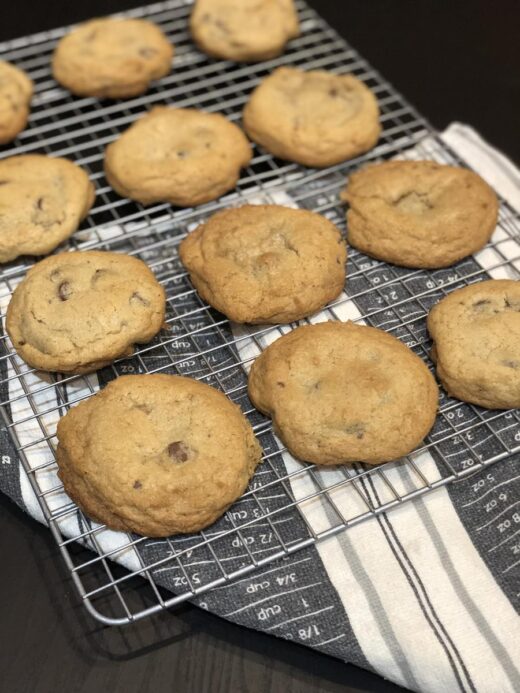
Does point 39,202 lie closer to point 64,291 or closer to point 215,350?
point 64,291

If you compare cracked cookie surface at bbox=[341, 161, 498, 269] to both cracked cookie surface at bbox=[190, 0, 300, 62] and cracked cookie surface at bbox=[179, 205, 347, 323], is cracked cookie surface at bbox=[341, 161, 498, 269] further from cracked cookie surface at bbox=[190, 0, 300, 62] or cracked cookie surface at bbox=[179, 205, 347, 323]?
cracked cookie surface at bbox=[190, 0, 300, 62]

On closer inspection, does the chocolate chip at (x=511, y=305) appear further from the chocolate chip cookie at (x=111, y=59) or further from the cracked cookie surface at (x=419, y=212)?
the chocolate chip cookie at (x=111, y=59)

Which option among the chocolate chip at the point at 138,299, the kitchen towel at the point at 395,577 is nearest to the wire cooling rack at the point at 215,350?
the kitchen towel at the point at 395,577

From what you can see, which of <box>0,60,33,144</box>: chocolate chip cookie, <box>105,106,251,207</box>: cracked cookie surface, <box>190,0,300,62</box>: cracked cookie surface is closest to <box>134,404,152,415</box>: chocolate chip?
<box>105,106,251,207</box>: cracked cookie surface

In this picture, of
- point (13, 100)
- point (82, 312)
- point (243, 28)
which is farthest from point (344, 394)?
point (243, 28)

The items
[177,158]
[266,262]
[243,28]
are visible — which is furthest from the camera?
[243,28]

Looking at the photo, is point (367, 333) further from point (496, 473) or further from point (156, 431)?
point (156, 431)
